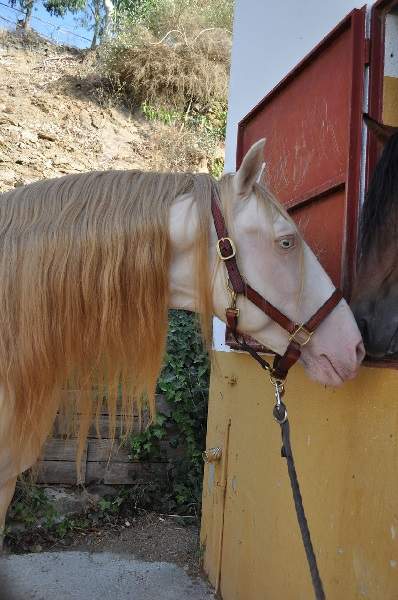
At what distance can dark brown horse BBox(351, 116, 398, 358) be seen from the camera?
5.66 ft

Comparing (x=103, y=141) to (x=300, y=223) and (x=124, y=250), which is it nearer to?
(x=300, y=223)

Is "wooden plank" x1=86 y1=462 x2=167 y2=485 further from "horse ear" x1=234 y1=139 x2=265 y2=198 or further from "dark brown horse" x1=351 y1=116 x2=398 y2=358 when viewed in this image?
"horse ear" x1=234 y1=139 x2=265 y2=198

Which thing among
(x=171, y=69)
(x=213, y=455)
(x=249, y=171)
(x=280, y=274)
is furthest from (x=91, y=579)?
(x=171, y=69)

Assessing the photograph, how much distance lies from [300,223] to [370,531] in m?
1.42

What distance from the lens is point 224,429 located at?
10.7 ft

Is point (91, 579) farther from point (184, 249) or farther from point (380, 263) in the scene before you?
point (380, 263)

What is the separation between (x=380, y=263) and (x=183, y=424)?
297cm

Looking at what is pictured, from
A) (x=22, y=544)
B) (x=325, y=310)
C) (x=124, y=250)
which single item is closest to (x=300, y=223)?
(x=325, y=310)

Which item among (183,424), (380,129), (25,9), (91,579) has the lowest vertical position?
(91,579)

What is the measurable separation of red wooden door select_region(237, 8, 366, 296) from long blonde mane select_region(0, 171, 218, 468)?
2.16ft

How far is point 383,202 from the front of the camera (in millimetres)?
Result: 1821

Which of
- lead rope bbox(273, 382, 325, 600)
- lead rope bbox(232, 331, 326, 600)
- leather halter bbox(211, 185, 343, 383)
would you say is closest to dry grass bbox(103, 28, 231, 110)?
leather halter bbox(211, 185, 343, 383)

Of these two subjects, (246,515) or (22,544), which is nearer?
(246,515)

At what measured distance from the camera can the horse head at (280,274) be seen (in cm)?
164
